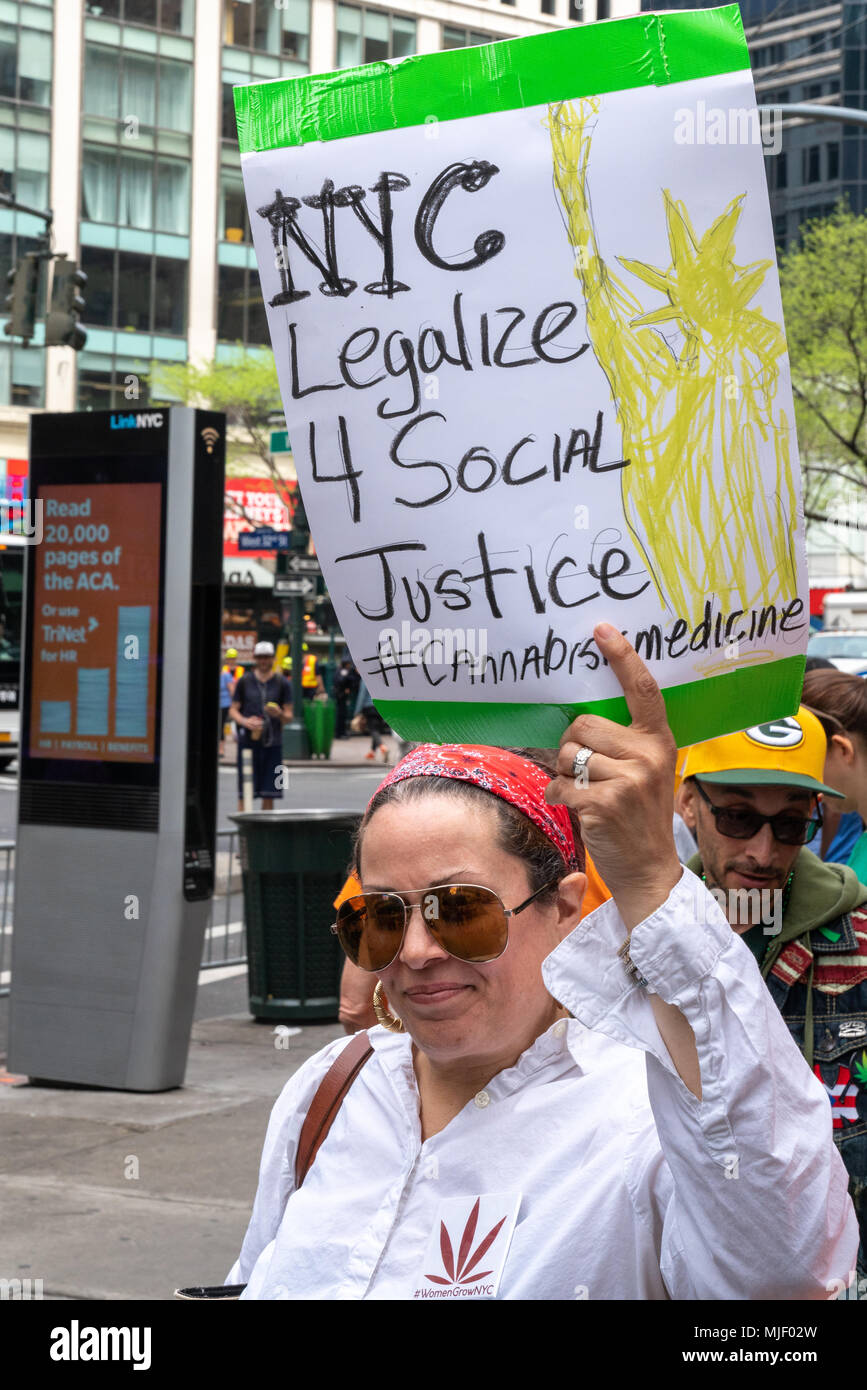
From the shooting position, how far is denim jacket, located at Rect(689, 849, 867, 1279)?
2.54 m

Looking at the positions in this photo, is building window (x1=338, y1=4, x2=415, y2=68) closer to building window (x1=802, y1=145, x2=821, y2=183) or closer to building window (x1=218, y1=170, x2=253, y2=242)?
building window (x1=218, y1=170, x2=253, y2=242)

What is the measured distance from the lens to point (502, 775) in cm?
213

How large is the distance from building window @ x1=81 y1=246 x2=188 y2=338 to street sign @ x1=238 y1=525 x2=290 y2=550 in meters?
27.3

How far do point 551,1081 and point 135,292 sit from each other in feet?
167

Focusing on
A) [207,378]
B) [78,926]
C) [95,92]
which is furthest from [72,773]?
[95,92]

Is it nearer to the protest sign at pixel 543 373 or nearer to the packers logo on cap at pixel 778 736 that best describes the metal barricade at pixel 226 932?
the packers logo on cap at pixel 778 736

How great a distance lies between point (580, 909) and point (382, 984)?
290mm

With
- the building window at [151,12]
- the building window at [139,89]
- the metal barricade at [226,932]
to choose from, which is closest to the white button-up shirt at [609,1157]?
the metal barricade at [226,932]

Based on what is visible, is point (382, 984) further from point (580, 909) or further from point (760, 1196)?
point (760, 1196)

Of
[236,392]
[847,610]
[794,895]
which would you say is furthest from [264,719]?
[236,392]

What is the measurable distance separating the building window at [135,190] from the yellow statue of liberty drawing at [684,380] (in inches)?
2006

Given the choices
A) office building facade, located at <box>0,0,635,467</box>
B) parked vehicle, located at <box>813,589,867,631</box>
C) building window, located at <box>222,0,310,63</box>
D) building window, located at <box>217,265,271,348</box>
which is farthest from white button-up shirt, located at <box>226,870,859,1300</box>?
building window, located at <box>222,0,310,63</box>

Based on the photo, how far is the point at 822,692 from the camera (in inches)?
158

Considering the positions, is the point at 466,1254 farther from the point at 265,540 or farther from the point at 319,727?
the point at 319,727
